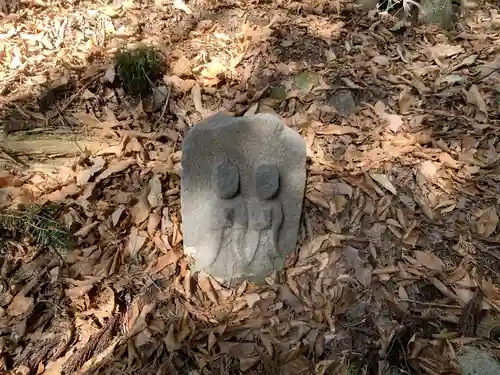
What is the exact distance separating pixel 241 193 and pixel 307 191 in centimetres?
48

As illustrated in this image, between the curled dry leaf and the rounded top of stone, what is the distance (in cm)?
113

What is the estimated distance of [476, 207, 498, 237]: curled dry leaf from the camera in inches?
105

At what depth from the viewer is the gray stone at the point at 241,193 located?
253 cm

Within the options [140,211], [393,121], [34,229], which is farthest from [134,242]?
[393,121]

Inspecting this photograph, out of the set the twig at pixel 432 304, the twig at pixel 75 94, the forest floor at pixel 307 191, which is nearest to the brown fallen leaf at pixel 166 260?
the forest floor at pixel 307 191

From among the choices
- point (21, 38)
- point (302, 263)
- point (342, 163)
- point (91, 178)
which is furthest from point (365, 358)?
point (21, 38)

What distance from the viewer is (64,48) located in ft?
12.3

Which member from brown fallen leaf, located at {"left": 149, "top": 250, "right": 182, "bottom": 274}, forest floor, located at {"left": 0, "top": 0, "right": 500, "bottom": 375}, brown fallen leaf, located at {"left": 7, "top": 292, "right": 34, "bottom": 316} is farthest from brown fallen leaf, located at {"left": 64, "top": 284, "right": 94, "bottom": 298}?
brown fallen leaf, located at {"left": 149, "top": 250, "right": 182, "bottom": 274}

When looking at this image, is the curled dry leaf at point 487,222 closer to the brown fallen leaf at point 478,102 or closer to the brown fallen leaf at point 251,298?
the brown fallen leaf at point 478,102

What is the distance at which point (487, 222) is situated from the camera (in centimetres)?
270

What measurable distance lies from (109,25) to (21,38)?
0.66 metres

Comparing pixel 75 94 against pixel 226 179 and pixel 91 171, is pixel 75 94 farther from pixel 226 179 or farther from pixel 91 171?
pixel 226 179

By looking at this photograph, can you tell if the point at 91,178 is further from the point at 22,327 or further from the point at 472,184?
the point at 472,184

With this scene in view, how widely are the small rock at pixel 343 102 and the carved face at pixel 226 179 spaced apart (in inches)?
44.4
